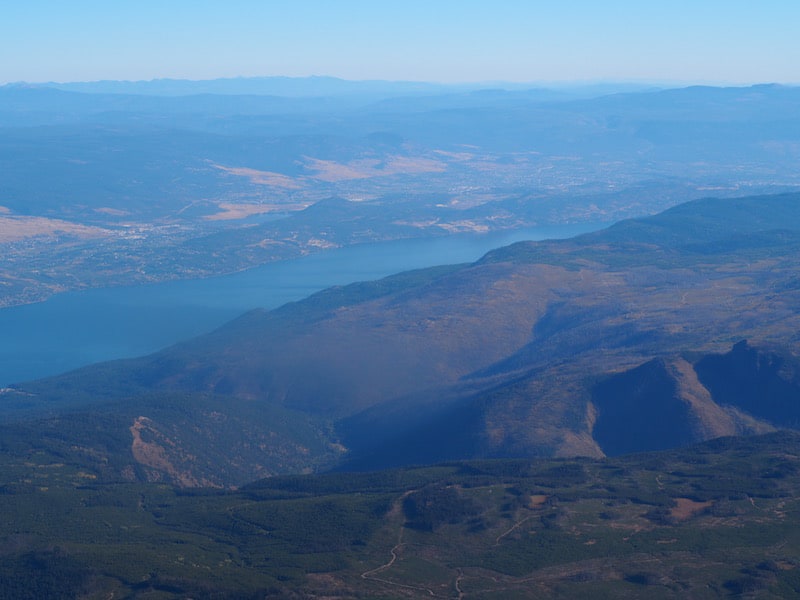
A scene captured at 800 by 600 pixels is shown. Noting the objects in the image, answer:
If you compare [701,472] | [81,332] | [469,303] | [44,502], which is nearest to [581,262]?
[469,303]

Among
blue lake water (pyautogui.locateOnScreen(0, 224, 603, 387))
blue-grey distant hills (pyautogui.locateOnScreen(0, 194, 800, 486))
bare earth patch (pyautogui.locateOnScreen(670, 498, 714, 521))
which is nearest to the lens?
bare earth patch (pyautogui.locateOnScreen(670, 498, 714, 521))

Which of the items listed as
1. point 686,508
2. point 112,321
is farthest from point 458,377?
point 112,321

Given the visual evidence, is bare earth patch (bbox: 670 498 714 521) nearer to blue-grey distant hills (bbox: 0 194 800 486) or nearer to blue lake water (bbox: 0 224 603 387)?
blue-grey distant hills (bbox: 0 194 800 486)

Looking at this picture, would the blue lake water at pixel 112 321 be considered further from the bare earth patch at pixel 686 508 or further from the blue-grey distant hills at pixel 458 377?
the bare earth patch at pixel 686 508

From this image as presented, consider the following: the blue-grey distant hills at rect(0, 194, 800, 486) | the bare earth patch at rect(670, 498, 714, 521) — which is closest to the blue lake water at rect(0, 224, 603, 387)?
the blue-grey distant hills at rect(0, 194, 800, 486)

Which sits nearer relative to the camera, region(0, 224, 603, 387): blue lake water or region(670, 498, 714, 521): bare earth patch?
region(670, 498, 714, 521): bare earth patch

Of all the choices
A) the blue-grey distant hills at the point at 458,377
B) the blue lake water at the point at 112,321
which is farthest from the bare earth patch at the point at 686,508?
the blue lake water at the point at 112,321

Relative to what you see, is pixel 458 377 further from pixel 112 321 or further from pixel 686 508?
pixel 112 321

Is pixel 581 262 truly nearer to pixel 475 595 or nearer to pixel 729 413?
pixel 729 413
